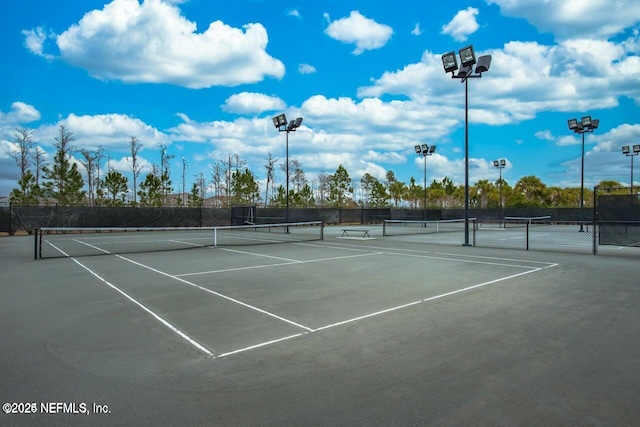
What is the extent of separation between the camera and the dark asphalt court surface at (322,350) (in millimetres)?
3326

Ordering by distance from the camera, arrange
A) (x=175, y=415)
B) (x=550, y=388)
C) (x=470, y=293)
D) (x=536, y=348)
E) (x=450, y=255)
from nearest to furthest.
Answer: (x=175, y=415) → (x=550, y=388) → (x=536, y=348) → (x=470, y=293) → (x=450, y=255)

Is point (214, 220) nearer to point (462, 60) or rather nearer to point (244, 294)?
point (462, 60)

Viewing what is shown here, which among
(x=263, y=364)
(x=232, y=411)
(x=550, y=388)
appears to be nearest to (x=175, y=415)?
(x=232, y=411)

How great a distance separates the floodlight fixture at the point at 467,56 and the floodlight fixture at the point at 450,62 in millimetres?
684

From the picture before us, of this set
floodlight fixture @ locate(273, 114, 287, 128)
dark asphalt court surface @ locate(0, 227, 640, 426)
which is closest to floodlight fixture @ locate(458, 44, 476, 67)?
dark asphalt court surface @ locate(0, 227, 640, 426)

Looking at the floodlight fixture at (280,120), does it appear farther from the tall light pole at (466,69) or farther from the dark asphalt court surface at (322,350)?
the dark asphalt court surface at (322,350)

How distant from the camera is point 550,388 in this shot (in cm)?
370

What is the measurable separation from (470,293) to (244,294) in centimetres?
438

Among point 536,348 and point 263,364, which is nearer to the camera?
point 263,364

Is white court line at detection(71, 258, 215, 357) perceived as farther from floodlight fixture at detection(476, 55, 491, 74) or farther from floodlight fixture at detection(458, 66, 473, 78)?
floodlight fixture at detection(476, 55, 491, 74)

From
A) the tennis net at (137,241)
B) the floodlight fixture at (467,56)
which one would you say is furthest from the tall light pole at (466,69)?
the tennis net at (137,241)

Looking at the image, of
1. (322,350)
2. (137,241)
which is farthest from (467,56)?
(137,241)

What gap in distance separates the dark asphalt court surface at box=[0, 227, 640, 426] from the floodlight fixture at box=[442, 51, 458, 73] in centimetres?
1163

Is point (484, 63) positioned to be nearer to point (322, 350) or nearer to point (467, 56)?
point (467, 56)
